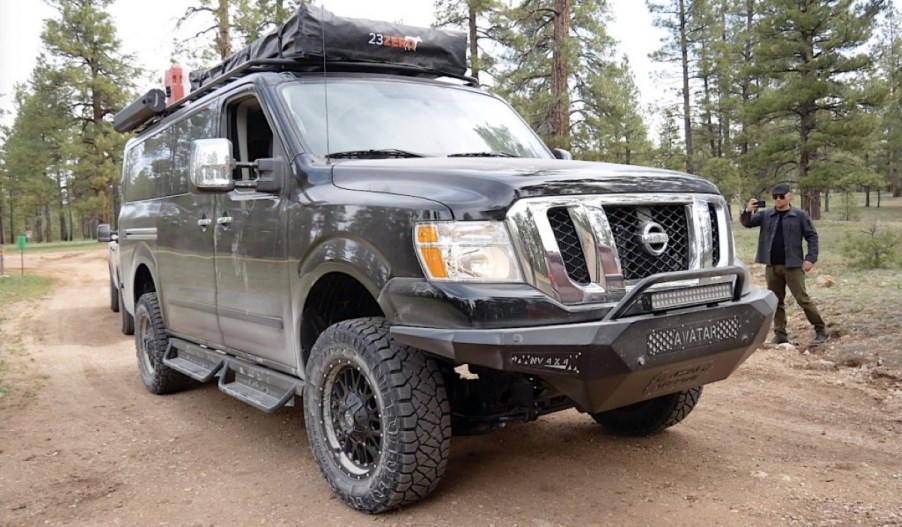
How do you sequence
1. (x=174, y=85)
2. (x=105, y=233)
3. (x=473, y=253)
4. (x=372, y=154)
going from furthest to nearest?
(x=105, y=233), (x=174, y=85), (x=372, y=154), (x=473, y=253)

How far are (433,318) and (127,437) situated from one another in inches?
122

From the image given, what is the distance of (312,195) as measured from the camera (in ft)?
11.9

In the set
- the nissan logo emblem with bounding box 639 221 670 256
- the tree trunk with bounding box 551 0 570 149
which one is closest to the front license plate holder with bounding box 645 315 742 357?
the nissan logo emblem with bounding box 639 221 670 256

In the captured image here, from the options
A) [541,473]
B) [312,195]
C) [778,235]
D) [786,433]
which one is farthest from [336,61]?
[778,235]

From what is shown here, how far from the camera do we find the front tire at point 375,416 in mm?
3115

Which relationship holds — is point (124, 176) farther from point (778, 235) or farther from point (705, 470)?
point (778, 235)

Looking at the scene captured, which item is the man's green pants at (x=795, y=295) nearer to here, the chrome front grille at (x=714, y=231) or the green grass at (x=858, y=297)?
the green grass at (x=858, y=297)

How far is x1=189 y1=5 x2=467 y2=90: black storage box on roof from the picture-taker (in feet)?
14.1

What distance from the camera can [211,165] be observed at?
3.82 metres

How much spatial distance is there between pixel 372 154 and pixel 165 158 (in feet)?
8.55

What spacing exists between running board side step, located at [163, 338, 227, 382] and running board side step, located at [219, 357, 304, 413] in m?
0.14

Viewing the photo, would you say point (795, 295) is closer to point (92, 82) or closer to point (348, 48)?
point (348, 48)

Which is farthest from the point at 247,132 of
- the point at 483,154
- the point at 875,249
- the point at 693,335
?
the point at 875,249

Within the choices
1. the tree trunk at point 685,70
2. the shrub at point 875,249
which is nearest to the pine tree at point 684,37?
the tree trunk at point 685,70
